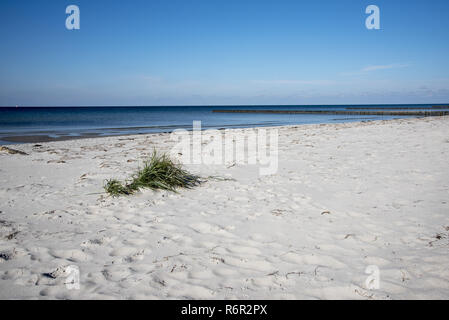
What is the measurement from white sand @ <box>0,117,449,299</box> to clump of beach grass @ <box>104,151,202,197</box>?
0.60 ft

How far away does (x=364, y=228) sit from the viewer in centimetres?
329

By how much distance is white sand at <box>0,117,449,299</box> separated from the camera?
2.29 meters

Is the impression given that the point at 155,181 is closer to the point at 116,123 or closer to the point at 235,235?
the point at 235,235

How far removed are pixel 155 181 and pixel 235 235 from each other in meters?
1.95

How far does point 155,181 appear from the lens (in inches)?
181

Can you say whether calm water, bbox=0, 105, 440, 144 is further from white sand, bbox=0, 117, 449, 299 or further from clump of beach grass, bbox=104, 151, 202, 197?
white sand, bbox=0, 117, 449, 299

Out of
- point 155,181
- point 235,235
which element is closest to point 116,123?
point 155,181

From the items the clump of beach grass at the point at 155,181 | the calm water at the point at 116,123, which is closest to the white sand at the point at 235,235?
the clump of beach grass at the point at 155,181

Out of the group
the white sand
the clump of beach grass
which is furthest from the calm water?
the white sand

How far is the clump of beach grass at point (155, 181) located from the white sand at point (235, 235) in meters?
0.18

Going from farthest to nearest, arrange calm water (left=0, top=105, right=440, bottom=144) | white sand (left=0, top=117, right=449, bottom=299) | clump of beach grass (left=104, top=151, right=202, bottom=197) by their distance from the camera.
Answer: calm water (left=0, top=105, right=440, bottom=144), clump of beach grass (left=104, top=151, right=202, bottom=197), white sand (left=0, top=117, right=449, bottom=299)

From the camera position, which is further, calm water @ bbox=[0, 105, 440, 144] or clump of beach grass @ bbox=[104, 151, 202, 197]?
calm water @ bbox=[0, 105, 440, 144]
